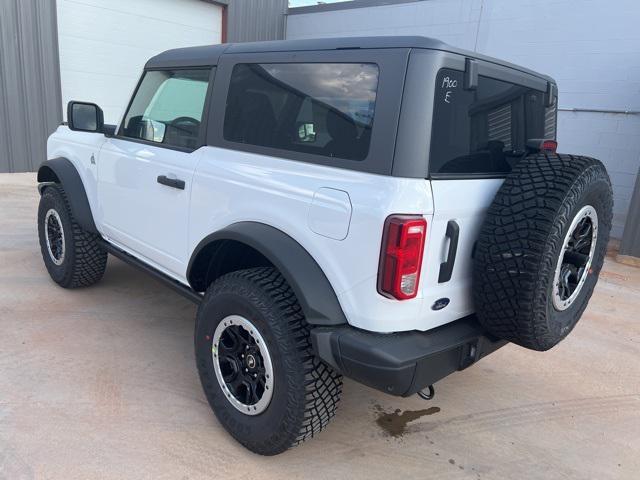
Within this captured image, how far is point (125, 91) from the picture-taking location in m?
10.3

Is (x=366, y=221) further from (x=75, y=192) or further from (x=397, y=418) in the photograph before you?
(x=75, y=192)

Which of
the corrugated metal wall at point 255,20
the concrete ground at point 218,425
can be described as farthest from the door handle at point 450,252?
the corrugated metal wall at point 255,20

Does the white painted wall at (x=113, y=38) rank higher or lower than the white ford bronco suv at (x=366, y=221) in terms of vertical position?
higher

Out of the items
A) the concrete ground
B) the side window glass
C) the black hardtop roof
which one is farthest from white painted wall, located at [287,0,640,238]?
the side window glass

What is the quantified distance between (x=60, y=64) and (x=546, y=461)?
10.1 meters

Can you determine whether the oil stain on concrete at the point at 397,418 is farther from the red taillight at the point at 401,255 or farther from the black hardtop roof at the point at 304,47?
the black hardtop roof at the point at 304,47

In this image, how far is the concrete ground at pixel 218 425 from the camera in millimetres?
2277

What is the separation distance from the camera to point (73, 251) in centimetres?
379

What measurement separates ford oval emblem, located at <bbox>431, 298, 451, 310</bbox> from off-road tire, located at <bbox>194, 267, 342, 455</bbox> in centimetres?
51

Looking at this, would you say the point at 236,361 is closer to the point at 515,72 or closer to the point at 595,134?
the point at 515,72

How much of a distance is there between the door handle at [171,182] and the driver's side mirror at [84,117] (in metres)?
1.00

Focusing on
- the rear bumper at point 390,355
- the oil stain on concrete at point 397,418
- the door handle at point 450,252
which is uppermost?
the door handle at point 450,252

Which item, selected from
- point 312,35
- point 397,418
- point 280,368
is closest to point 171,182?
point 280,368

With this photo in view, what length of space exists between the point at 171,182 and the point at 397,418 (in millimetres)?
1766
